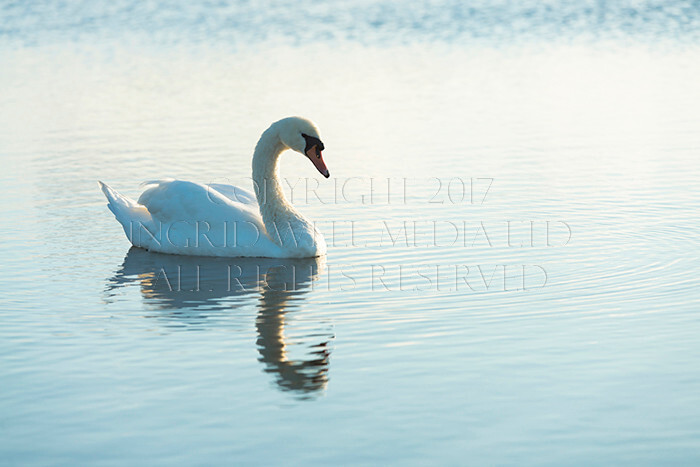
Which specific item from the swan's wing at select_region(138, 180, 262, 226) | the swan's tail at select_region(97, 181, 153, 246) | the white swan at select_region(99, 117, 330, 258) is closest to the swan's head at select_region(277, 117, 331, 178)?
the white swan at select_region(99, 117, 330, 258)

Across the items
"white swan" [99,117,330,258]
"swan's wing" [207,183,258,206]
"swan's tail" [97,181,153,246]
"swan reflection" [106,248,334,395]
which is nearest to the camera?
"swan reflection" [106,248,334,395]

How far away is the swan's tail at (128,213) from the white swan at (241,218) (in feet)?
0.04

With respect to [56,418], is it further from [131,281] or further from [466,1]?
[466,1]

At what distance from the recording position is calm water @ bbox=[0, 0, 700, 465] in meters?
5.68

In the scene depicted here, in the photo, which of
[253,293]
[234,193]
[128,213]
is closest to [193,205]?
[234,193]

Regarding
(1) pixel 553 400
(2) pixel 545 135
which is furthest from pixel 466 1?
(1) pixel 553 400

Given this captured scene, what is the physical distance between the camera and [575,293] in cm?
825

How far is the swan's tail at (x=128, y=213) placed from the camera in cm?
1077

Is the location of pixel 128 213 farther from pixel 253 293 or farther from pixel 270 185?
pixel 253 293

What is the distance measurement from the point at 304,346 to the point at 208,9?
32.6m

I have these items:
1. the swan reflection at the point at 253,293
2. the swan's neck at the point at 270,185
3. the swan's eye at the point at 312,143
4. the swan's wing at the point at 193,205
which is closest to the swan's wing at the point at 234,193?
the swan's wing at the point at 193,205

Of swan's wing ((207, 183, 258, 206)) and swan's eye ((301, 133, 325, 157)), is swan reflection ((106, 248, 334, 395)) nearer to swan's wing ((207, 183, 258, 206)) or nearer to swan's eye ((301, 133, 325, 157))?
swan's wing ((207, 183, 258, 206))

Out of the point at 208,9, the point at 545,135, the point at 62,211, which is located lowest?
the point at 62,211

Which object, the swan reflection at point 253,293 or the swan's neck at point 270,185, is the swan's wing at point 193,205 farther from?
the swan reflection at point 253,293
